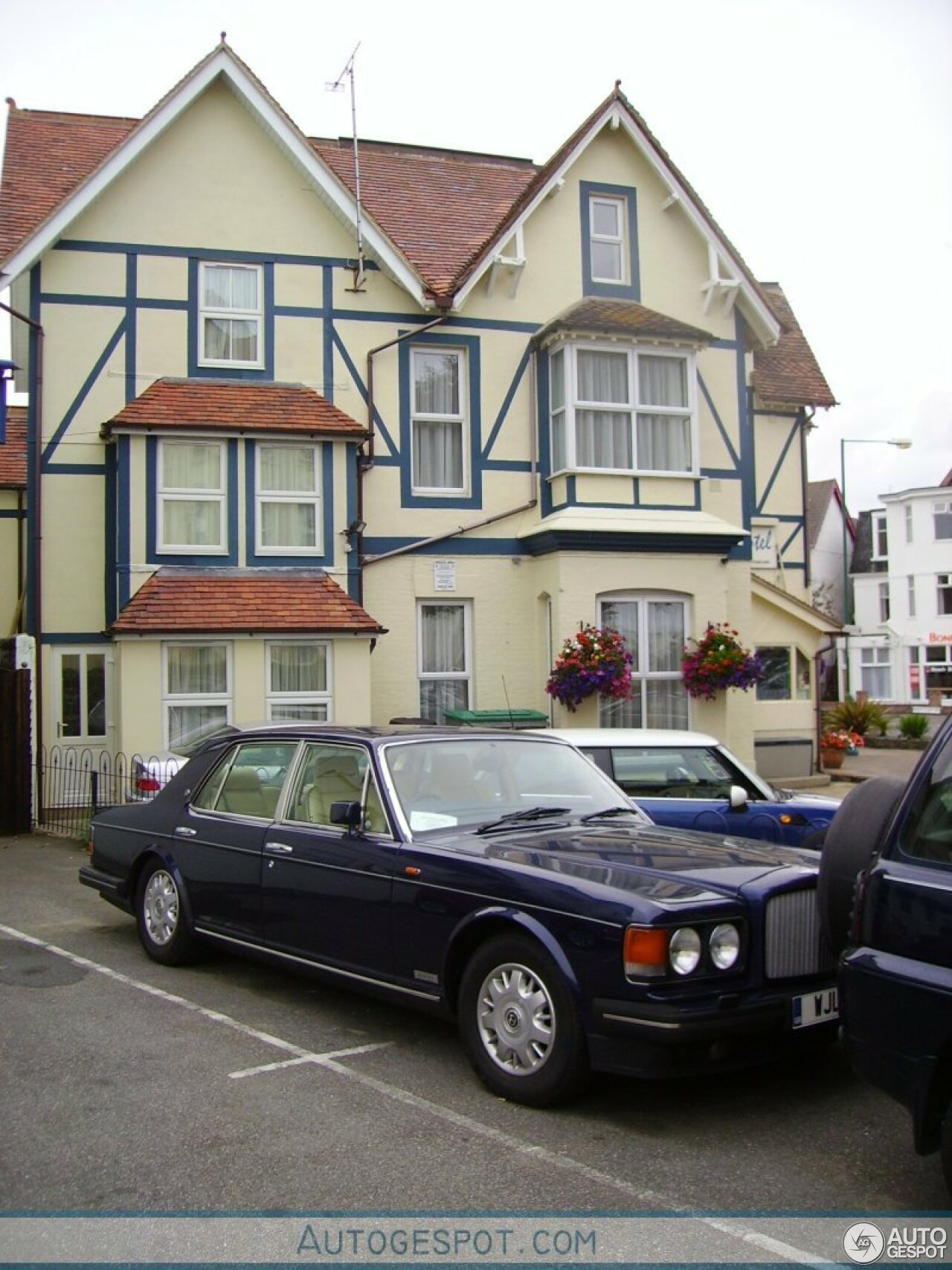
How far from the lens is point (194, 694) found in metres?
15.0

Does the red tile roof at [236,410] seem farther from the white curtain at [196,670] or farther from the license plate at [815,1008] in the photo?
the license plate at [815,1008]

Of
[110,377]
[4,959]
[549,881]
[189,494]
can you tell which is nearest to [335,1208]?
[549,881]

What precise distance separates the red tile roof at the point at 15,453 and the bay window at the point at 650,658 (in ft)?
31.5

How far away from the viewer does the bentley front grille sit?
497 centimetres

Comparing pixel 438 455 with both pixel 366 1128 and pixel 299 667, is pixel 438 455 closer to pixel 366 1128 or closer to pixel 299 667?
pixel 299 667

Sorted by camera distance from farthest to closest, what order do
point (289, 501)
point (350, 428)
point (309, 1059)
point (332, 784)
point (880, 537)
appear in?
point (880, 537) → point (289, 501) → point (350, 428) → point (332, 784) → point (309, 1059)

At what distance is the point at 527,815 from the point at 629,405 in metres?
11.7

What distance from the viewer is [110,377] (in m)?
15.9

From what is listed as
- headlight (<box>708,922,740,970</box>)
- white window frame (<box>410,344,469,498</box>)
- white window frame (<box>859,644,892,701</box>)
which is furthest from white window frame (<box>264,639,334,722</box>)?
white window frame (<box>859,644,892,701</box>)

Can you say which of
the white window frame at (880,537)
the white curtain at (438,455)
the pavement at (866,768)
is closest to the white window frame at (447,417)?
the white curtain at (438,455)

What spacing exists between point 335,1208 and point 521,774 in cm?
286

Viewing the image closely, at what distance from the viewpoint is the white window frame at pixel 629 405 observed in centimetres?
1673

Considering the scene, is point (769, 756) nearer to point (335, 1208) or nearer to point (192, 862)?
point (192, 862)

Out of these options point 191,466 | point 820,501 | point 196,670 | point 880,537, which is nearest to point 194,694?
point 196,670
